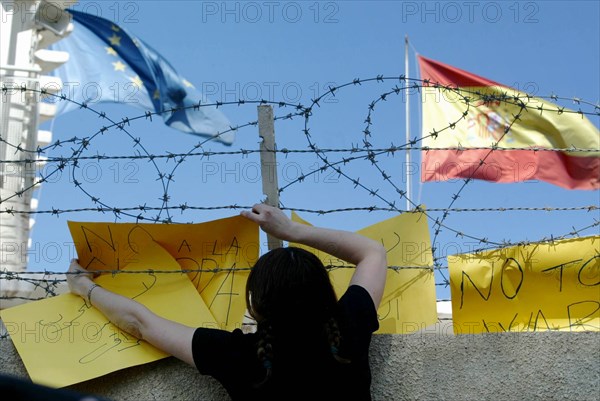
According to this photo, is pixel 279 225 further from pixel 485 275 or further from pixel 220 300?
pixel 485 275

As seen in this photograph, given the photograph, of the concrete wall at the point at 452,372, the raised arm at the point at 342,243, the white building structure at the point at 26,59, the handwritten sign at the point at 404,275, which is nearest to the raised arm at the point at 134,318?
the concrete wall at the point at 452,372

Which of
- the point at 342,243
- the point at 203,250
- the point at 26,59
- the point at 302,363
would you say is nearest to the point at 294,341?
the point at 302,363

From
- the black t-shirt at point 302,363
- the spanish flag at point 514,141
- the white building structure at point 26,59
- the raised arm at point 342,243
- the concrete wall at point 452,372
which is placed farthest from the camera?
the white building structure at point 26,59

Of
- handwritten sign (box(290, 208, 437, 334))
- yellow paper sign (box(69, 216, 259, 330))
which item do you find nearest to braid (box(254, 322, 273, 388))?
yellow paper sign (box(69, 216, 259, 330))

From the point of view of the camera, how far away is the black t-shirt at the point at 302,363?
2.75 m

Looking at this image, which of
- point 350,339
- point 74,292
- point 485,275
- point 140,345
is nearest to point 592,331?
point 485,275

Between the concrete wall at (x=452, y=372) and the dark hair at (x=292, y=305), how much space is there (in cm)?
65

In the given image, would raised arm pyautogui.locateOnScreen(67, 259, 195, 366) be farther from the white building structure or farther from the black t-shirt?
the white building structure

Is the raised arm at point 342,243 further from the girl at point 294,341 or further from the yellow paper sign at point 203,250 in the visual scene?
the yellow paper sign at point 203,250

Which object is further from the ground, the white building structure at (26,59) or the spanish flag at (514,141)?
the white building structure at (26,59)

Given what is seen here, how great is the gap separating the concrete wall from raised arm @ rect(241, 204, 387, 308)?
379 millimetres

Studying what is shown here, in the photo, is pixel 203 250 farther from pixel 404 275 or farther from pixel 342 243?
pixel 404 275

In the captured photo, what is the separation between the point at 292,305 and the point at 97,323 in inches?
40.3

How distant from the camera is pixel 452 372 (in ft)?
11.2
